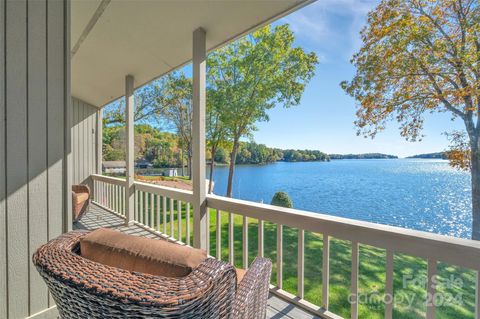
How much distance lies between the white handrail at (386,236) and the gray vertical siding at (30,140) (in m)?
1.66

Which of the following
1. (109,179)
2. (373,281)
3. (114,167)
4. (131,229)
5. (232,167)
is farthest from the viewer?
(114,167)

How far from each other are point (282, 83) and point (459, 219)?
6762 mm

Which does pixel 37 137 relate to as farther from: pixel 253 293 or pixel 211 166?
pixel 211 166

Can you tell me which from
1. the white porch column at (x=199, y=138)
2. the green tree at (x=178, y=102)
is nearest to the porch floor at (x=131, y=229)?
the white porch column at (x=199, y=138)

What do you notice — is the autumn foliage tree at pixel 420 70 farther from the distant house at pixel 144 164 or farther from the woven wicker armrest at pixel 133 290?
the distant house at pixel 144 164

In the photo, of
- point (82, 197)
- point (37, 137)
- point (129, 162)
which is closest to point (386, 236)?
point (37, 137)

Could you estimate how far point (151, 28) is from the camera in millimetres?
2775

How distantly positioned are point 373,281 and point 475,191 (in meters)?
2.44

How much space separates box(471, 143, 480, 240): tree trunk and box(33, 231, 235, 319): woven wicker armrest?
469cm

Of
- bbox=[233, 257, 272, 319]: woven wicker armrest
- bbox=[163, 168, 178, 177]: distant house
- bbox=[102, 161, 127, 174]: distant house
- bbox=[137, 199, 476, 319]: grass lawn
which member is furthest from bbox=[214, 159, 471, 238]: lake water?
bbox=[102, 161, 127, 174]: distant house

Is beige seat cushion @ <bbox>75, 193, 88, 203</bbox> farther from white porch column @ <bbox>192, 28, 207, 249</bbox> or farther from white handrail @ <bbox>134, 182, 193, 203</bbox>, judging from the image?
white porch column @ <bbox>192, 28, 207, 249</bbox>

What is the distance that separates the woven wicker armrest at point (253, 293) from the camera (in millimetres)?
1101

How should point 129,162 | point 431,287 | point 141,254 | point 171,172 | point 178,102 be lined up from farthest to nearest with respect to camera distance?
point 171,172, point 178,102, point 129,162, point 431,287, point 141,254

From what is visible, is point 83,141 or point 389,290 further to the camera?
point 83,141
